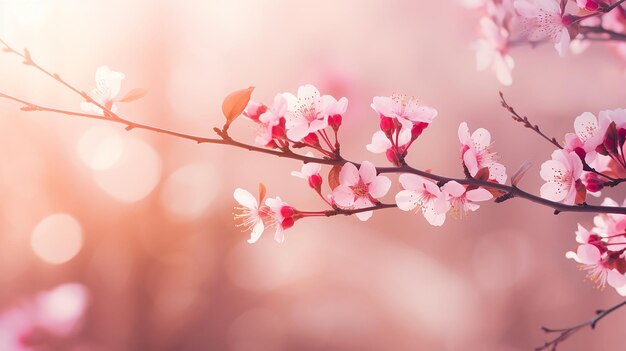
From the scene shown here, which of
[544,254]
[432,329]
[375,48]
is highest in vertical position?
[375,48]

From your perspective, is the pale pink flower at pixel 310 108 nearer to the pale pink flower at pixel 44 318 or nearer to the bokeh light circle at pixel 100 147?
the pale pink flower at pixel 44 318

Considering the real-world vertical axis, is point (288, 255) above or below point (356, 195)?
below

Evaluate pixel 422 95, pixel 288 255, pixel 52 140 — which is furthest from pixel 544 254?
pixel 52 140

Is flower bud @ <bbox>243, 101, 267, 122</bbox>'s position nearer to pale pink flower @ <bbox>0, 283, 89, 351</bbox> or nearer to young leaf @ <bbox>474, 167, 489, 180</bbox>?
young leaf @ <bbox>474, 167, 489, 180</bbox>

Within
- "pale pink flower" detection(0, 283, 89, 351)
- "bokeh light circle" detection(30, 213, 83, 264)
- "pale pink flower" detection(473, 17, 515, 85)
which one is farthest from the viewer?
"bokeh light circle" detection(30, 213, 83, 264)

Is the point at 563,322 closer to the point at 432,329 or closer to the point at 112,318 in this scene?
the point at 432,329

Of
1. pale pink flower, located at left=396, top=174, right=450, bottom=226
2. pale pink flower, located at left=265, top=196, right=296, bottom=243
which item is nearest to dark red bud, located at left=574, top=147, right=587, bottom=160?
pale pink flower, located at left=396, top=174, right=450, bottom=226

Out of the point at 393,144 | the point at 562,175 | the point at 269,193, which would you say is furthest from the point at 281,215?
the point at 269,193
